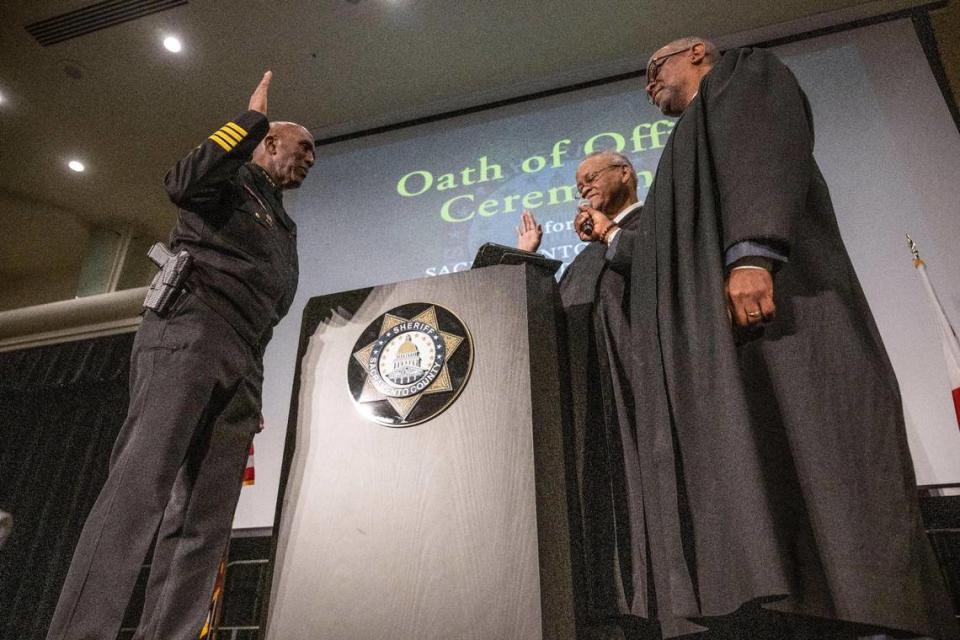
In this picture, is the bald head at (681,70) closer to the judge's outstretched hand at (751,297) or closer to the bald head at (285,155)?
the judge's outstretched hand at (751,297)

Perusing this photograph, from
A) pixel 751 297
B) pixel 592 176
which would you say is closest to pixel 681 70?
pixel 592 176

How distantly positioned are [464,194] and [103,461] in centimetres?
285

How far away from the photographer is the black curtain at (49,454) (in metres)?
3.66

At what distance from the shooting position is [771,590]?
30.6 inches

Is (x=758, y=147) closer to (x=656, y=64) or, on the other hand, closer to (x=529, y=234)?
(x=656, y=64)

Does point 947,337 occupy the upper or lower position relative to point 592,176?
lower

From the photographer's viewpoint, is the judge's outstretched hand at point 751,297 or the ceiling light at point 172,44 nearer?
the judge's outstretched hand at point 751,297

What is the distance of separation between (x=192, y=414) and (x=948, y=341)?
7.56 feet

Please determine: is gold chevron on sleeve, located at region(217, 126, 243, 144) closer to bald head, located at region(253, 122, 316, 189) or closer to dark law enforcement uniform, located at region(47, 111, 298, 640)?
dark law enforcement uniform, located at region(47, 111, 298, 640)

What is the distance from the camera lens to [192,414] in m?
1.29

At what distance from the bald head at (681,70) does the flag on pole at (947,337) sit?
1319 mm

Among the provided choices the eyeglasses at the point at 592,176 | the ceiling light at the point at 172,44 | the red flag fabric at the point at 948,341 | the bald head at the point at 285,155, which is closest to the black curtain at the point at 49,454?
the ceiling light at the point at 172,44

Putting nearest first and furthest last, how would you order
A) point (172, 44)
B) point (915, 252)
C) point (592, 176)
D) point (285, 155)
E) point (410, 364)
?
point (410, 364)
point (285, 155)
point (592, 176)
point (915, 252)
point (172, 44)

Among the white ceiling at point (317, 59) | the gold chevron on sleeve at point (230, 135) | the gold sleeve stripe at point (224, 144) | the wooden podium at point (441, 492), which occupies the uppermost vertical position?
the white ceiling at point (317, 59)
